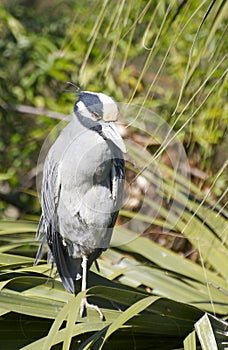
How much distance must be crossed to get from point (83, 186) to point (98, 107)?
0.24 meters

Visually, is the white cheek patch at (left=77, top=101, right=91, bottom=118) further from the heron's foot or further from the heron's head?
the heron's foot

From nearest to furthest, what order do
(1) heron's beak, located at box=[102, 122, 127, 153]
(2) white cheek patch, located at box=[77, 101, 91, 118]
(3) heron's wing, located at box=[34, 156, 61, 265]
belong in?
1. (1) heron's beak, located at box=[102, 122, 127, 153]
2. (2) white cheek patch, located at box=[77, 101, 91, 118]
3. (3) heron's wing, located at box=[34, 156, 61, 265]

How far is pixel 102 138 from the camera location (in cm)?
182

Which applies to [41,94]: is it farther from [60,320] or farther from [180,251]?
[60,320]

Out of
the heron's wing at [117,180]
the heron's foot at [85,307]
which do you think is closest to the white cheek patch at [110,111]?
the heron's wing at [117,180]

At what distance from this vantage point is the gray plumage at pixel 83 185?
1.81 m

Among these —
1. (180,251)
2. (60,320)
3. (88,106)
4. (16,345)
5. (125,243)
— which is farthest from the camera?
(180,251)

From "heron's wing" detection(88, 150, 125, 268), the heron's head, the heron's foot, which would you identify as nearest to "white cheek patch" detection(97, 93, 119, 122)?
the heron's head

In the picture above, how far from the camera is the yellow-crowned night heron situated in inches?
71.3

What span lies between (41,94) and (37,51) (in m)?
0.27

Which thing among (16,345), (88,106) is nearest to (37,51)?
(88,106)

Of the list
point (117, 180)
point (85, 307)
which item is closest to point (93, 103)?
point (117, 180)

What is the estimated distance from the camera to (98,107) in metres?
1.77

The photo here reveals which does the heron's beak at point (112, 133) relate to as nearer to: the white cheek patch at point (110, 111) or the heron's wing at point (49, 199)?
the white cheek patch at point (110, 111)
